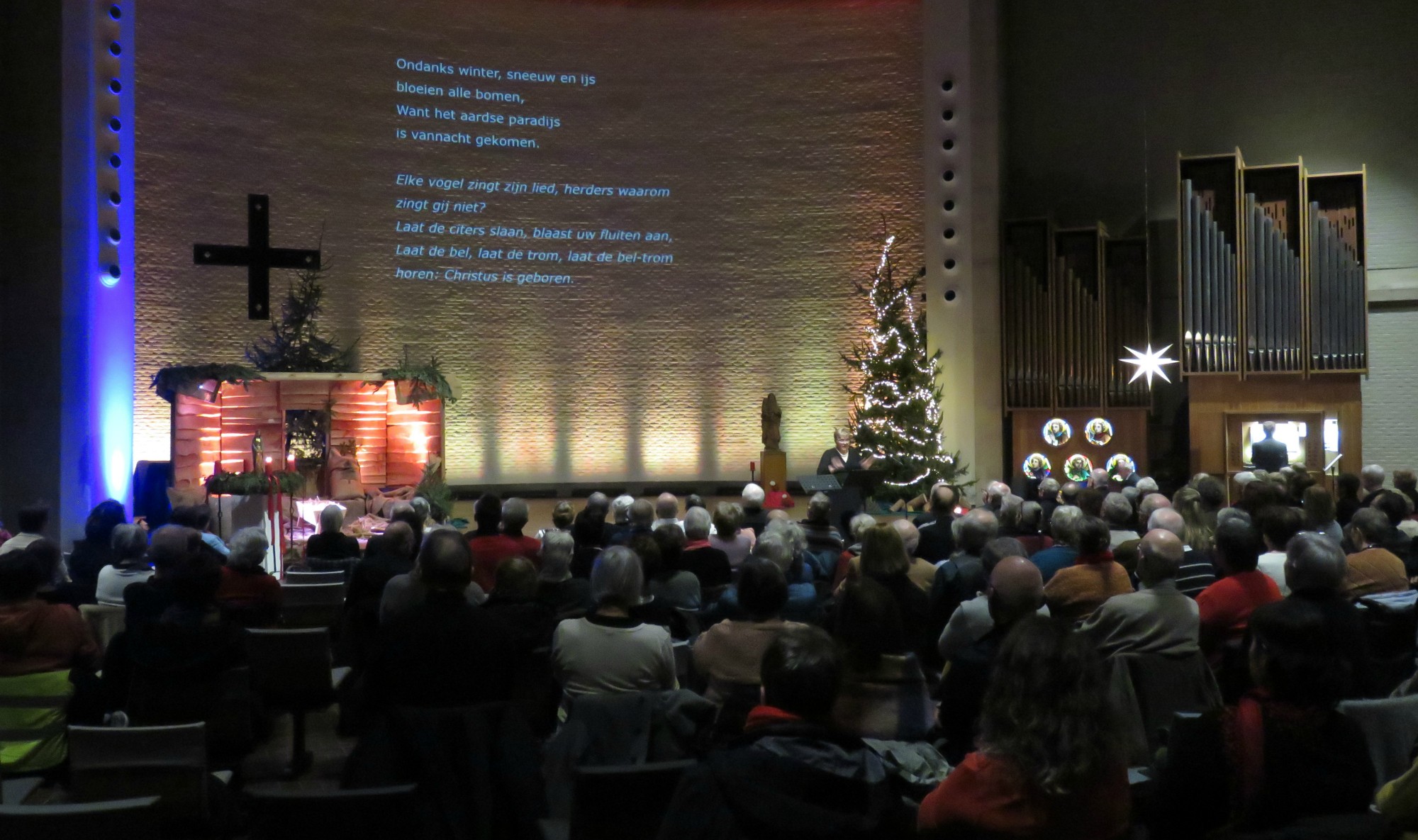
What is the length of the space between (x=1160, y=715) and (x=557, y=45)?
38.0 feet

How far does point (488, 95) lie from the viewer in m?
13.3

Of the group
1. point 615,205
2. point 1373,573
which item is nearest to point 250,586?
point 1373,573

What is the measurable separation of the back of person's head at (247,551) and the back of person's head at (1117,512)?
13.1 ft

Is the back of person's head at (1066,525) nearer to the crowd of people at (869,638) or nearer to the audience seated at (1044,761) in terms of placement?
the crowd of people at (869,638)

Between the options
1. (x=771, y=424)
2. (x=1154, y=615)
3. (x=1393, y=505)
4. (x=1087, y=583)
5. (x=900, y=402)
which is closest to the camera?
(x=1154, y=615)

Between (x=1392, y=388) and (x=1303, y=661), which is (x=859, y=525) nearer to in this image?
(x=1303, y=661)

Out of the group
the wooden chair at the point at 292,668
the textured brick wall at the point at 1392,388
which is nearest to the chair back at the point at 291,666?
the wooden chair at the point at 292,668

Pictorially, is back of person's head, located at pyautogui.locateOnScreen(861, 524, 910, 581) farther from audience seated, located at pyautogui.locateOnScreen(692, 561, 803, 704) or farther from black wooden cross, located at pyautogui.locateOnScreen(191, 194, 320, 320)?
black wooden cross, located at pyautogui.locateOnScreen(191, 194, 320, 320)

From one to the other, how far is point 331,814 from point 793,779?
3.35 feet

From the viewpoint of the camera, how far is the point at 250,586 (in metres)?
4.96

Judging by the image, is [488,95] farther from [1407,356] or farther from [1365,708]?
[1365,708]

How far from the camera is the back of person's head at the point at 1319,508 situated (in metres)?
5.48

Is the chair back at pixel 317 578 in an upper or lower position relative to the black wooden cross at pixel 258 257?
lower

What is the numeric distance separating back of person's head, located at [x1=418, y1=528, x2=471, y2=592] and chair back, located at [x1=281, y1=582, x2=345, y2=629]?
8.20 feet
